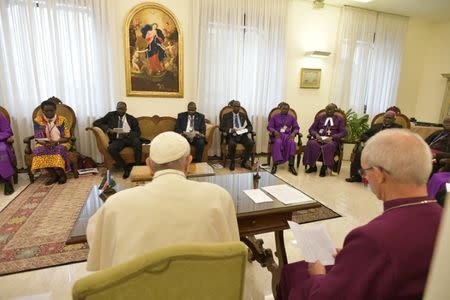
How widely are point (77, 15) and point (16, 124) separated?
1.97 metres

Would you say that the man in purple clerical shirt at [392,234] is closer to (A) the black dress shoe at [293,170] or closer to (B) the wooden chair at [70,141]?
(A) the black dress shoe at [293,170]

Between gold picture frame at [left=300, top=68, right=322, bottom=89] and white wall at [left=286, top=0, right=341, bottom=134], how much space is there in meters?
0.09

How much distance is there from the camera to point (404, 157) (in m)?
0.86

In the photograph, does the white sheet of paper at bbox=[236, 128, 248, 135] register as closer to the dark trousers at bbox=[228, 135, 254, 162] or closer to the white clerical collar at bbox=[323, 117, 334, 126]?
the dark trousers at bbox=[228, 135, 254, 162]

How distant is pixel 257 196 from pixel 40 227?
2.18m

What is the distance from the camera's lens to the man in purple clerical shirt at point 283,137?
4570 millimetres

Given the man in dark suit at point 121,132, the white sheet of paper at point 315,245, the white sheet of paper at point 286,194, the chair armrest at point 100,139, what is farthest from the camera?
the man in dark suit at point 121,132

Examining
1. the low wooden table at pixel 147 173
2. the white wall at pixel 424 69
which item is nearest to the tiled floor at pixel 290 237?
the low wooden table at pixel 147 173

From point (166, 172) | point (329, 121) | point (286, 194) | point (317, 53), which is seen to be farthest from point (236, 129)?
point (166, 172)

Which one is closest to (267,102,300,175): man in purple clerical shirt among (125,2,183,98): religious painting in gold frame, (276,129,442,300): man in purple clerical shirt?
(125,2,183,98): religious painting in gold frame

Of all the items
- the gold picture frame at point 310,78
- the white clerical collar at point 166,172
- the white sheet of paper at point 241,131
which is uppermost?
the gold picture frame at point 310,78

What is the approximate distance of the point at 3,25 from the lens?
149 inches

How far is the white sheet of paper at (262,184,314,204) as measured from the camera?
1.88 meters

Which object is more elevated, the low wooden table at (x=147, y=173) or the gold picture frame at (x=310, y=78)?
the gold picture frame at (x=310, y=78)
